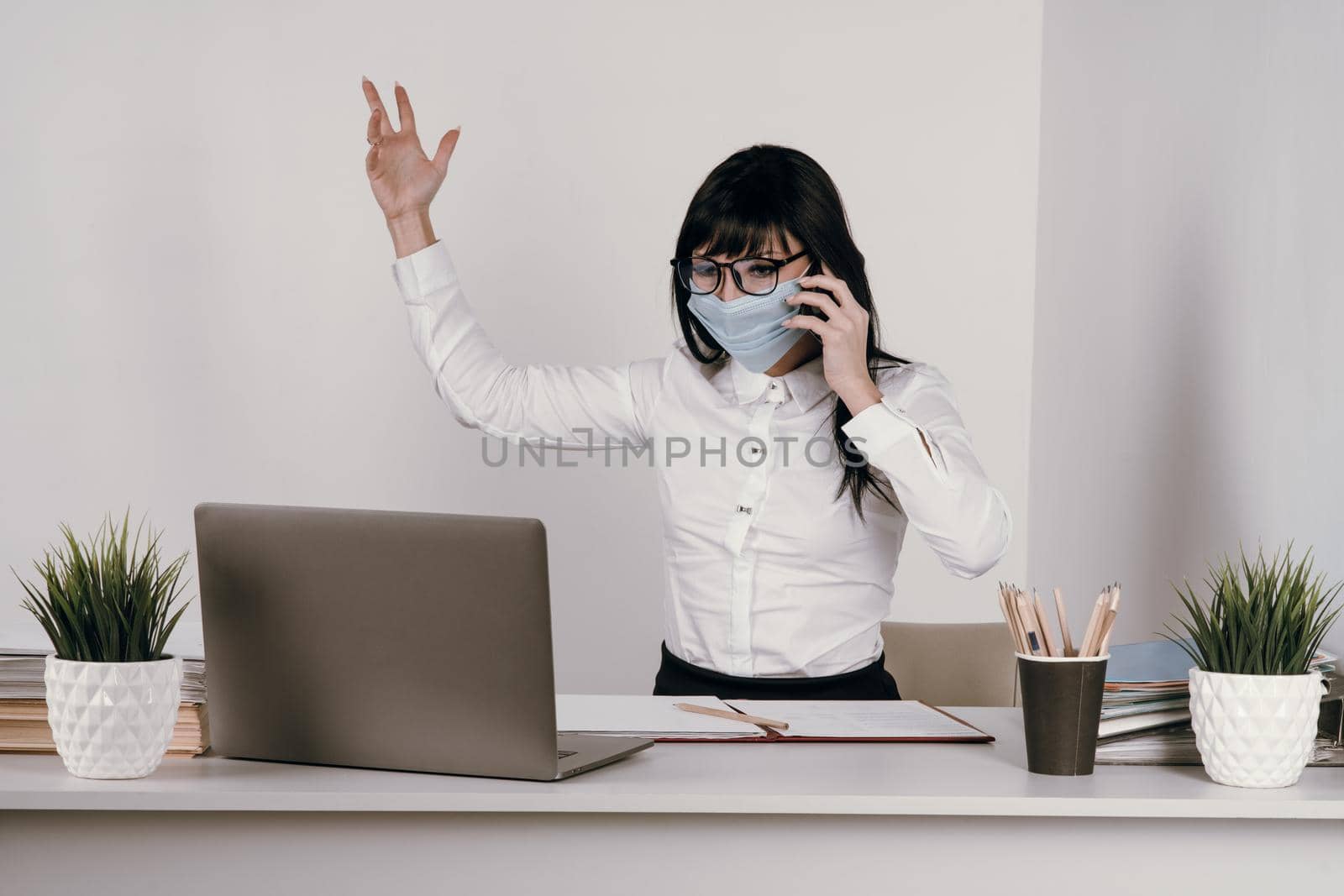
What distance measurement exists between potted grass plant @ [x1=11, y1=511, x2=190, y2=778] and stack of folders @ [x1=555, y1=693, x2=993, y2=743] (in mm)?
466

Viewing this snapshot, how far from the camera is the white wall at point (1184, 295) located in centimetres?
185

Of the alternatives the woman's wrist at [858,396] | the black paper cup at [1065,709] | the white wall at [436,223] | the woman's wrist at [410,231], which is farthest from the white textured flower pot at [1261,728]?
the white wall at [436,223]

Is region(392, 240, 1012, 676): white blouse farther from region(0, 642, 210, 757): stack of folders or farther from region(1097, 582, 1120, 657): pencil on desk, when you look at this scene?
region(0, 642, 210, 757): stack of folders

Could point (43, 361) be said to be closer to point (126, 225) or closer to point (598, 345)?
point (126, 225)

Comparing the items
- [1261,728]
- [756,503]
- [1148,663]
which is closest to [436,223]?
→ [756,503]

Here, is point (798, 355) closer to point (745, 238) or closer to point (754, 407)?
point (754, 407)

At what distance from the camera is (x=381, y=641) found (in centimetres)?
128

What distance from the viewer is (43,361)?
3.41 m

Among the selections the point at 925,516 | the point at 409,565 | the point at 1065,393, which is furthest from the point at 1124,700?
the point at 1065,393

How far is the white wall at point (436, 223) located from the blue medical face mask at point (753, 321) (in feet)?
5.05

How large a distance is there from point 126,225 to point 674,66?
5.17 feet

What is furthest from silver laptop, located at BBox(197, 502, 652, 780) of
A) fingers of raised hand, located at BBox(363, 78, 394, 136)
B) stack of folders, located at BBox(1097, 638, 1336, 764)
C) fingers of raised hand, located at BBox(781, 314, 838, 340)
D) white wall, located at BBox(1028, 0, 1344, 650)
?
white wall, located at BBox(1028, 0, 1344, 650)

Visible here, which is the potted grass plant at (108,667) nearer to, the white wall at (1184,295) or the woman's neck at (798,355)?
the woman's neck at (798,355)

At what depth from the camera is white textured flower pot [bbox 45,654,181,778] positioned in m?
1.26
